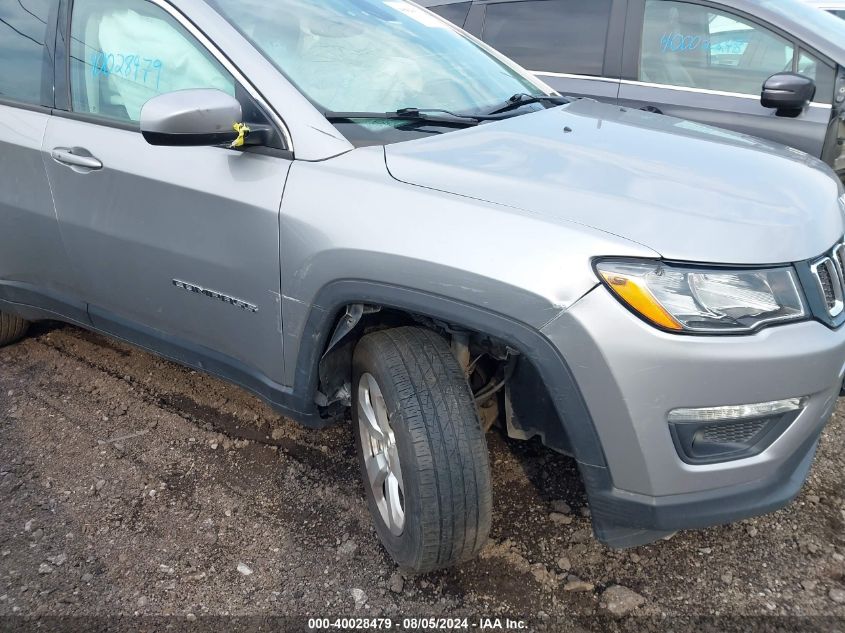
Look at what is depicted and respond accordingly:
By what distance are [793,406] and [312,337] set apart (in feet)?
4.20

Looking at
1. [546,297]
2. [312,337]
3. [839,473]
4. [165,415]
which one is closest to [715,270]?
[546,297]

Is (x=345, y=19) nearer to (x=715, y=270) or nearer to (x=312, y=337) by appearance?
(x=312, y=337)

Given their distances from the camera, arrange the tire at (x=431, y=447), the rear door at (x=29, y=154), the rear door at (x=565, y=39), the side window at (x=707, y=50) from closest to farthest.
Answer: the tire at (x=431, y=447) → the rear door at (x=29, y=154) → the side window at (x=707, y=50) → the rear door at (x=565, y=39)

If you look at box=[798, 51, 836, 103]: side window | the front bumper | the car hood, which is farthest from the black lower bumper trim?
box=[798, 51, 836, 103]: side window

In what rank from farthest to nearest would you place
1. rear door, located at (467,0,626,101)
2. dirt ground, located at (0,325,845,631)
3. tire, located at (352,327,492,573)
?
rear door, located at (467,0,626,101) < dirt ground, located at (0,325,845,631) < tire, located at (352,327,492,573)

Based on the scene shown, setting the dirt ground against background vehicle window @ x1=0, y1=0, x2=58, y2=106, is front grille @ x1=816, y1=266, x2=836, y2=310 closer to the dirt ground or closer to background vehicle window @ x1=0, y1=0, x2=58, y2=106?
the dirt ground

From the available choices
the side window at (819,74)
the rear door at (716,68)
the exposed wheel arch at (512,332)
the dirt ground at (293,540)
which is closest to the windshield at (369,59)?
the exposed wheel arch at (512,332)

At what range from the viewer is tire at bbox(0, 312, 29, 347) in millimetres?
3449

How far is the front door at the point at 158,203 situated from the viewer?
214 centimetres

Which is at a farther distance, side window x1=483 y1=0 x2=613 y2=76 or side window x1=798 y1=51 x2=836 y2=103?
side window x1=483 y1=0 x2=613 y2=76

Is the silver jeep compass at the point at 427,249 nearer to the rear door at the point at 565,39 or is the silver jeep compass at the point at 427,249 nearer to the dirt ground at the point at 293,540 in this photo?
the dirt ground at the point at 293,540

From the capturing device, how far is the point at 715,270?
1.63 meters

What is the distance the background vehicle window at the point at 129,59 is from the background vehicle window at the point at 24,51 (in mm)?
180

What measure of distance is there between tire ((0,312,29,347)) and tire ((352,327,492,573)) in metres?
2.27
